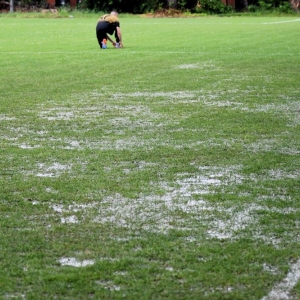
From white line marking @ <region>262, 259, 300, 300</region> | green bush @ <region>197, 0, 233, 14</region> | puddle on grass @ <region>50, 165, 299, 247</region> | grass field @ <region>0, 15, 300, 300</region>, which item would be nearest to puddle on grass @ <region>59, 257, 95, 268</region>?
grass field @ <region>0, 15, 300, 300</region>

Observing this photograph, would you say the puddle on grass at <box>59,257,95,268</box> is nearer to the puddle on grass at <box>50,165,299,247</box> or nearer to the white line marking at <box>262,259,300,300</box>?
the puddle on grass at <box>50,165,299,247</box>

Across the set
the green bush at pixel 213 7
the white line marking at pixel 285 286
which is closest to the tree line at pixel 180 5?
A: the green bush at pixel 213 7

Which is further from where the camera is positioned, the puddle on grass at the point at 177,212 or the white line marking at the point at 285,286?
the puddle on grass at the point at 177,212

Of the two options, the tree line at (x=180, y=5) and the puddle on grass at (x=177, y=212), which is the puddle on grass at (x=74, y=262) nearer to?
the puddle on grass at (x=177, y=212)

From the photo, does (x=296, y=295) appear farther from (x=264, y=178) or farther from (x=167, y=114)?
(x=167, y=114)

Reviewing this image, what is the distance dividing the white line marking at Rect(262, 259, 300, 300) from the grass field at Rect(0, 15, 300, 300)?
0.01 meters

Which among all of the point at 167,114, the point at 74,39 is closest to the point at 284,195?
the point at 167,114

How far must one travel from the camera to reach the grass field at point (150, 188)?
4605 millimetres

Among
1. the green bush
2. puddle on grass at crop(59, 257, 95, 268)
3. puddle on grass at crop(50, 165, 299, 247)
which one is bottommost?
the green bush

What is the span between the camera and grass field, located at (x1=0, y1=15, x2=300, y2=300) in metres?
4.61

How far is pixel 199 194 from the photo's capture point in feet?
21.3

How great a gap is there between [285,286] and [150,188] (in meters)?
2.42

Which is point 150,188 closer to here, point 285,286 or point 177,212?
point 177,212

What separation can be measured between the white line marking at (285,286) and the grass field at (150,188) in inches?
0.4
